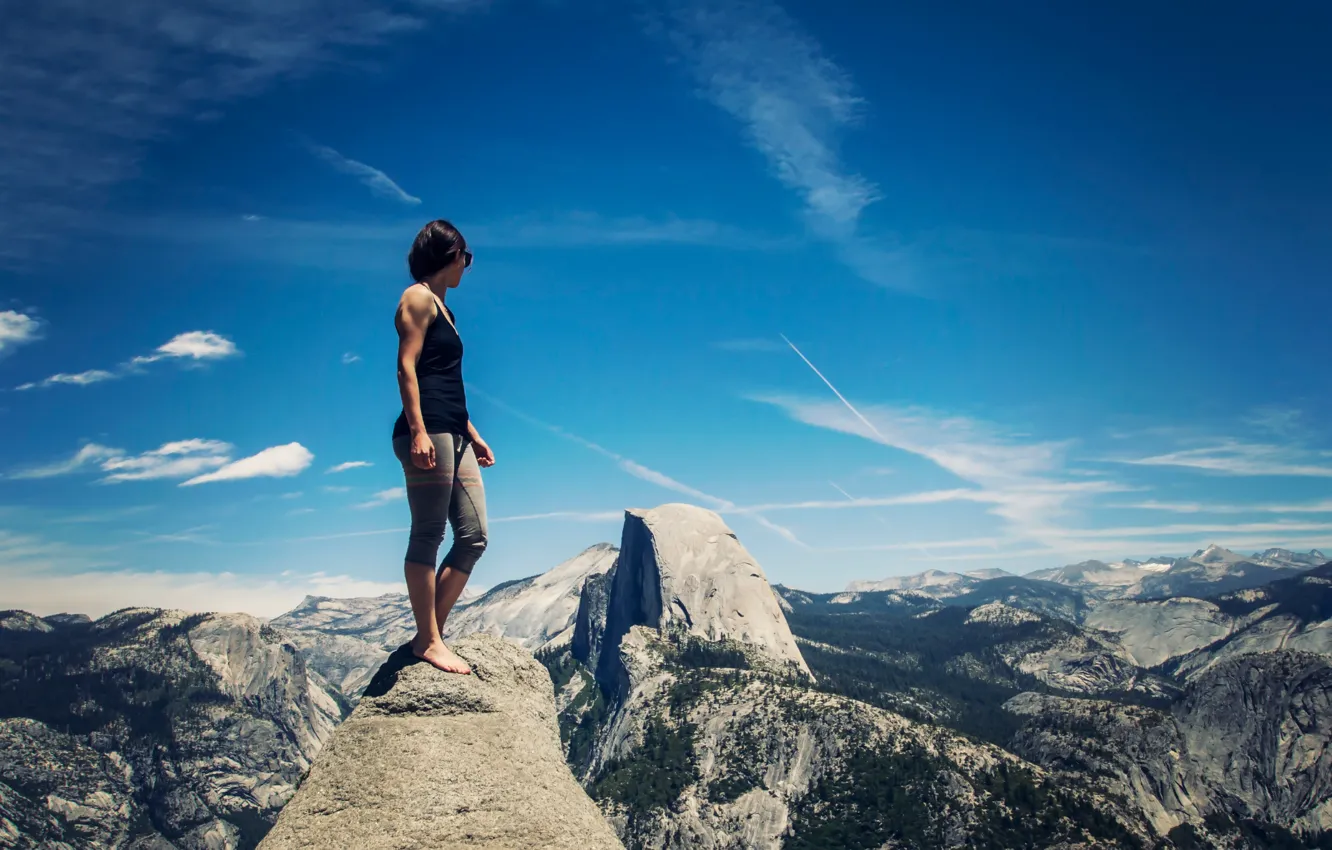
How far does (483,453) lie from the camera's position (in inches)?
323

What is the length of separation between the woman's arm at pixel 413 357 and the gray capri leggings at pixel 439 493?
0.16m

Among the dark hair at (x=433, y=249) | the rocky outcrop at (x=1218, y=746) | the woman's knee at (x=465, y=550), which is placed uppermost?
the dark hair at (x=433, y=249)

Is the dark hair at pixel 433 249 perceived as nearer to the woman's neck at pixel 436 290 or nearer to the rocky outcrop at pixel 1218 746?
the woman's neck at pixel 436 290

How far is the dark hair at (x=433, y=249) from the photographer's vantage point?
7.64 meters

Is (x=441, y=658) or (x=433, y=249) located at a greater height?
(x=433, y=249)

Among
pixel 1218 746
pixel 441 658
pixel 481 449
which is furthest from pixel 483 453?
pixel 1218 746

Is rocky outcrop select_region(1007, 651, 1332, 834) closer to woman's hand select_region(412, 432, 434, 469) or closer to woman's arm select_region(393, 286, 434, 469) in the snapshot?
woman's hand select_region(412, 432, 434, 469)

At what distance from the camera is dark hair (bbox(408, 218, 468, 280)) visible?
7637 mm

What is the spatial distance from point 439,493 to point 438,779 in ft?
8.02

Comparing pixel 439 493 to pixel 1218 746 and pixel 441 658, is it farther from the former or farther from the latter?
pixel 1218 746

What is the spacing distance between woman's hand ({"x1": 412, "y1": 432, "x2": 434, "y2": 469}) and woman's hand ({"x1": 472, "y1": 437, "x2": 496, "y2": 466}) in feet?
3.51

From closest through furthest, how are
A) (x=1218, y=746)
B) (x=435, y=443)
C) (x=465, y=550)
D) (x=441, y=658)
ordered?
(x=435, y=443)
(x=441, y=658)
(x=465, y=550)
(x=1218, y=746)

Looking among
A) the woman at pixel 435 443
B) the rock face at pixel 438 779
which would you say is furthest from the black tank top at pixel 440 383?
the rock face at pixel 438 779

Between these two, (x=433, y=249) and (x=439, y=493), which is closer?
(x=439, y=493)
